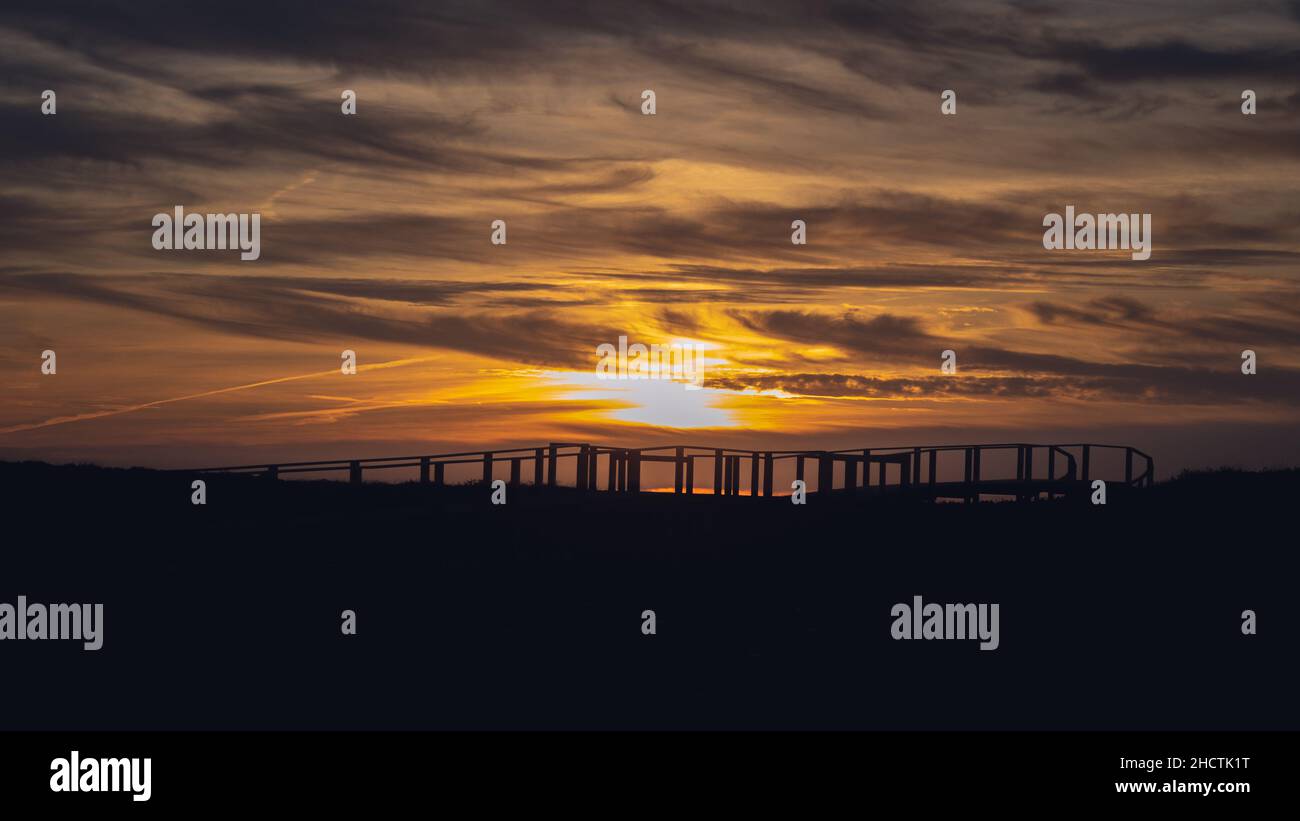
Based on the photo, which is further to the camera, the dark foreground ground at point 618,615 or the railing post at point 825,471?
the railing post at point 825,471

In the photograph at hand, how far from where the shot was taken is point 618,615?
2828 centimetres

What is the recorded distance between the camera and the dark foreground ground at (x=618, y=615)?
23.2 meters

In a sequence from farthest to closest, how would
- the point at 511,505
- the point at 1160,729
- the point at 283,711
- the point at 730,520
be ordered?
the point at 730,520 → the point at 511,505 → the point at 1160,729 → the point at 283,711

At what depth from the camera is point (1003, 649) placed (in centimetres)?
2847

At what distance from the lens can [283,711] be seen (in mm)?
22141

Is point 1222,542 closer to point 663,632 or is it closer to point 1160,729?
point 1160,729

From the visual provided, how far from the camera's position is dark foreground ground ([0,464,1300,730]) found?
2325 cm

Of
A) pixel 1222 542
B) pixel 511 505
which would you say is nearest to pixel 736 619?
pixel 511 505

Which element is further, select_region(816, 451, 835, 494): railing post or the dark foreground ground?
select_region(816, 451, 835, 494): railing post
